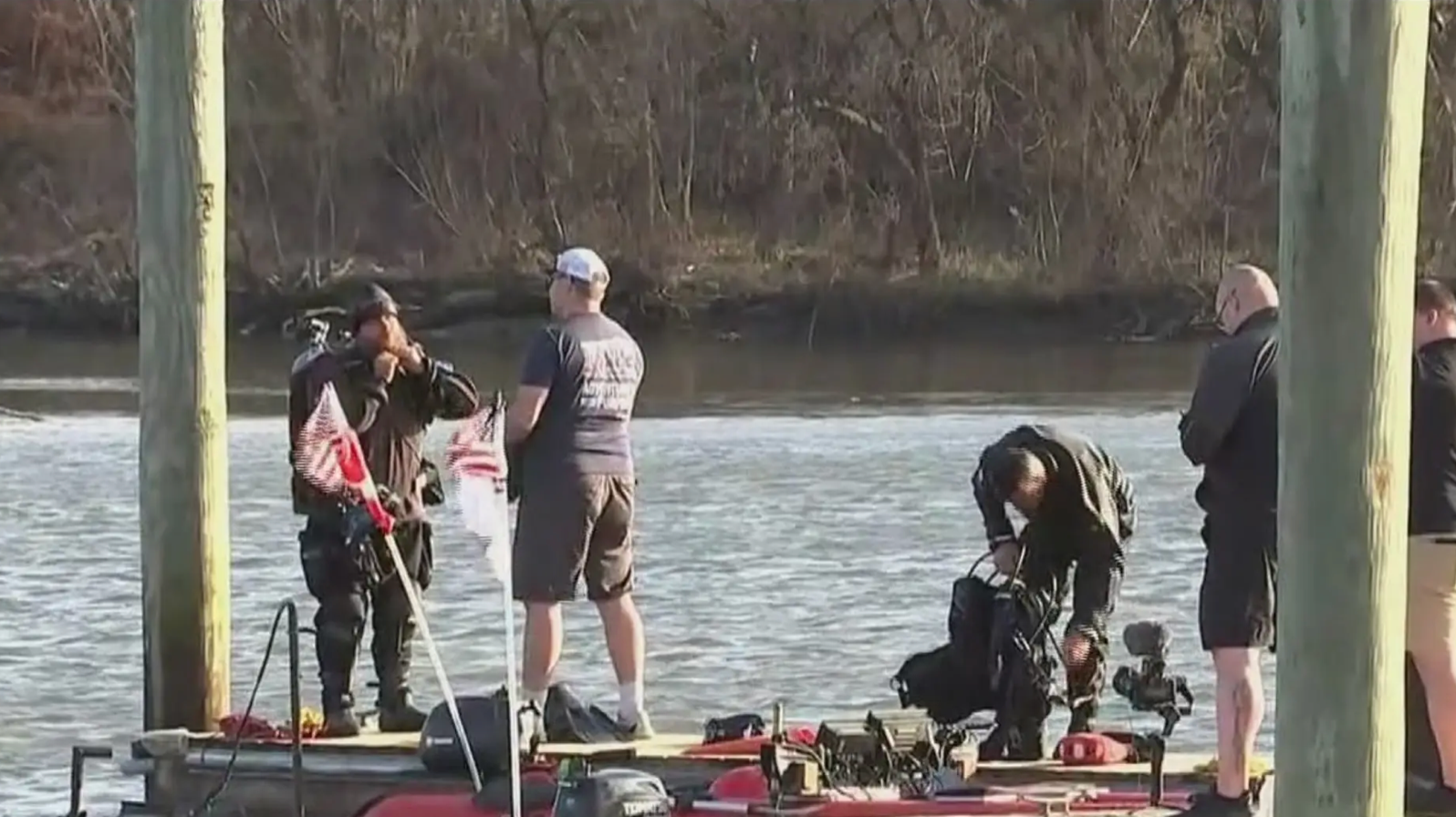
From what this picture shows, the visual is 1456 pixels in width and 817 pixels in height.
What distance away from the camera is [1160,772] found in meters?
8.87

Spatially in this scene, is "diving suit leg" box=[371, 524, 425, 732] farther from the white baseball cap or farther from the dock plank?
the white baseball cap

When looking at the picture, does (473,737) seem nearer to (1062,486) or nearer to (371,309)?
(371,309)

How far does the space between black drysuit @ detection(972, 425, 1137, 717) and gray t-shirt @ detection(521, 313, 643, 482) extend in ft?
3.82

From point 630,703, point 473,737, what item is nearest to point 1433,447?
point 630,703

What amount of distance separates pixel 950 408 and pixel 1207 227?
48.3 ft

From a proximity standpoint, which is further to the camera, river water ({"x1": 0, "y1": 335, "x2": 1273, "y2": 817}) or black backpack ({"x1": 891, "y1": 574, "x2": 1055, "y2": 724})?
river water ({"x1": 0, "y1": 335, "x2": 1273, "y2": 817})

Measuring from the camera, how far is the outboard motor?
8195 mm

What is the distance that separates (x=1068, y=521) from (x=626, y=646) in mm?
1487

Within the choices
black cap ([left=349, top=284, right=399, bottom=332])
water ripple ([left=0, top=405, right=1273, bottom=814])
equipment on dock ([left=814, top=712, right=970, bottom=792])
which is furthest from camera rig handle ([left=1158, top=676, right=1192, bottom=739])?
black cap ([left=349, top=284, right=399, bottom=332])

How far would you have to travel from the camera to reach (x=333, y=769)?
968cm

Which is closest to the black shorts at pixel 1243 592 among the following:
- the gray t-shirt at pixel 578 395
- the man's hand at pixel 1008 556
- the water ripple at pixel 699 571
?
the man's hand at pixel 1008 556

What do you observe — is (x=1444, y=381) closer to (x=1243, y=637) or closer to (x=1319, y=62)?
(x=1243, y=637)

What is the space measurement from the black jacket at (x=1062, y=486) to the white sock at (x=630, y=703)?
50.5 inches

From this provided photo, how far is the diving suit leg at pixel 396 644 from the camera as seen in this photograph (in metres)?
10.2
